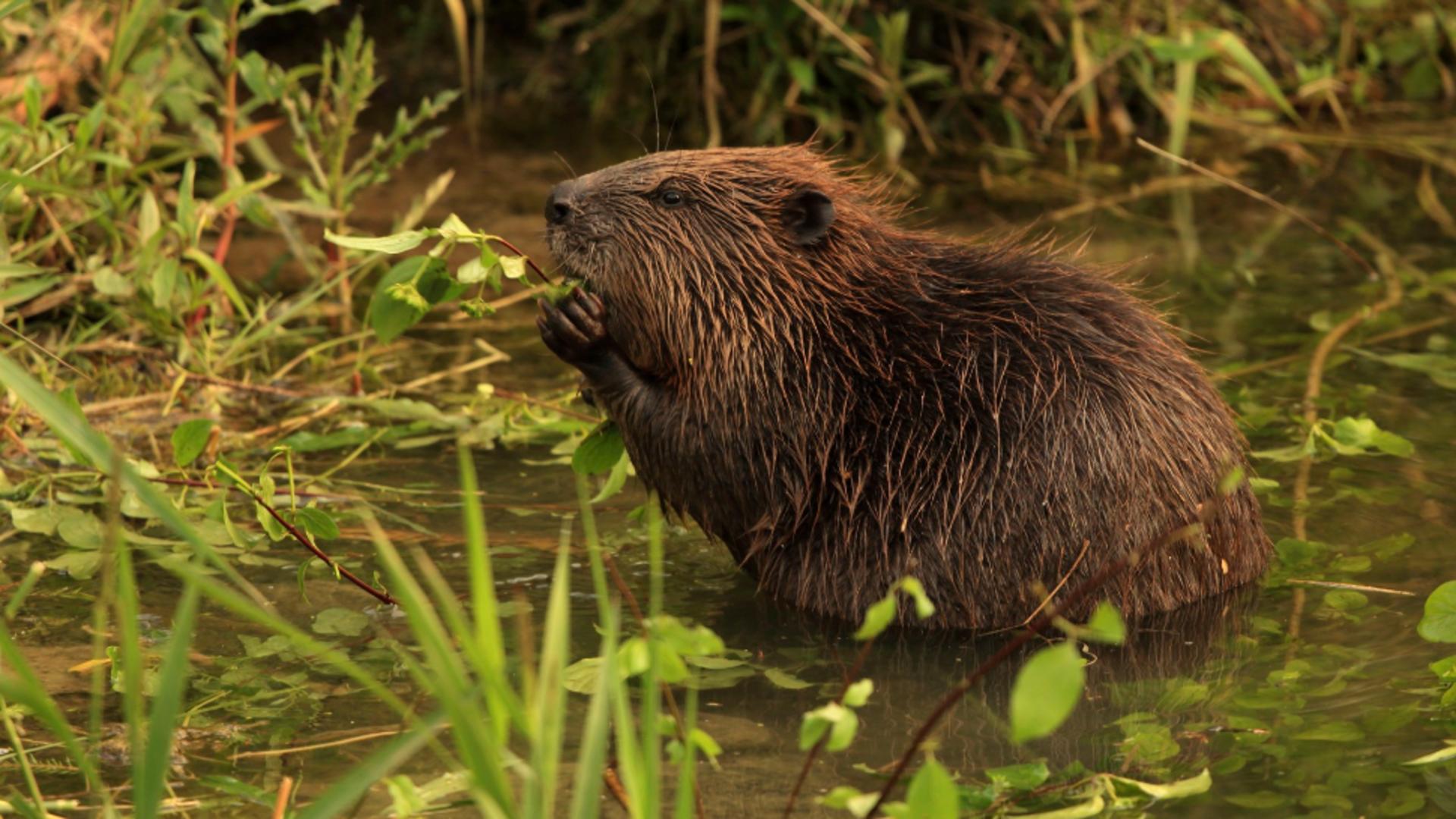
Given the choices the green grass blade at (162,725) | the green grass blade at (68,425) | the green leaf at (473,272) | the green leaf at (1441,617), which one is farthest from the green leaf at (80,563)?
the green leaf at (1441,617)

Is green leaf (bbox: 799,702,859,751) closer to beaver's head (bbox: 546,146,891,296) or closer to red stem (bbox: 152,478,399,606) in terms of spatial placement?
red stem (bbox: 152,478,399,606)

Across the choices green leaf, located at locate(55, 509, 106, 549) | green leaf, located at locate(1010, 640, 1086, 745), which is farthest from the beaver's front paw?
green leaf, located at locate(1010, 640, 1086, 745)

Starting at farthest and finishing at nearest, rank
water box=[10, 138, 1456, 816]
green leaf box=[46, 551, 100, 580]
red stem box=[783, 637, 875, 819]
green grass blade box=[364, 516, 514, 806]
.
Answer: green leaf box=[46, 551, 100, 580]
water box=[10, 138, 1456, 816]
red stem box=[783, 637, 875, 819]
green grass blade box=[364, 516, 514, 806]

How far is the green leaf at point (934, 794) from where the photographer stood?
1894mm

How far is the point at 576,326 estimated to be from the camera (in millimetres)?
3148

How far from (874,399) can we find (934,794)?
136 centimetres

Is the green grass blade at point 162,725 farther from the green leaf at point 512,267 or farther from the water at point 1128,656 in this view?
the green leaf at point 512,267

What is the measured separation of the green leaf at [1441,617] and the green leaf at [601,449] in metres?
1.41

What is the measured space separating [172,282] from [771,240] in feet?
4.87

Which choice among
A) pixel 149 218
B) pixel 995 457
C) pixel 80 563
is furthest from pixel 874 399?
pixel 149 218

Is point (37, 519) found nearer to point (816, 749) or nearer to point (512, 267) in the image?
point (512, 267)

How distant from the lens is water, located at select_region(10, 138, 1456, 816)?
8.50 ft

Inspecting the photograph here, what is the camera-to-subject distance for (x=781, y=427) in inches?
126

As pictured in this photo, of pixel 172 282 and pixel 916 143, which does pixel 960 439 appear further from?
pixel 916 143
